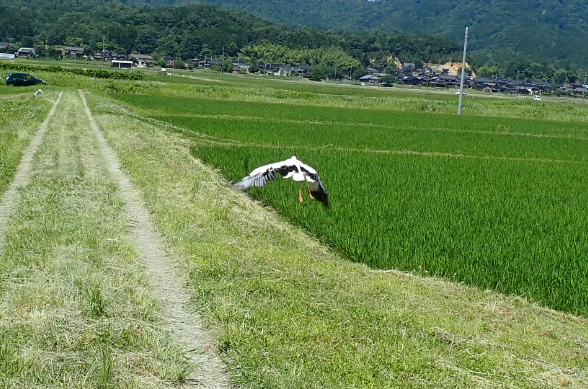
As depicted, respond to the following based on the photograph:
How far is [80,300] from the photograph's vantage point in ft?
16.6

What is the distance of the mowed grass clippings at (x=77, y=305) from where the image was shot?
13.0 feet

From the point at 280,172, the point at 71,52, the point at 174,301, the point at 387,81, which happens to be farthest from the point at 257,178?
the point at 71,52

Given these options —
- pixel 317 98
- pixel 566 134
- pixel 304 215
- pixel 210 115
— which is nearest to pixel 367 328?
pixel 304 215

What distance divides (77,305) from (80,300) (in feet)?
0.33

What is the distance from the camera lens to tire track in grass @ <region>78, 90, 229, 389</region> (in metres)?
4.12

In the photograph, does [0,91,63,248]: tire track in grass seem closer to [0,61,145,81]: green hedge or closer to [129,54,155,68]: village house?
[0,61,145,81]: green hedge

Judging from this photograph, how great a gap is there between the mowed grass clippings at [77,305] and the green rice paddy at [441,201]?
267 cm

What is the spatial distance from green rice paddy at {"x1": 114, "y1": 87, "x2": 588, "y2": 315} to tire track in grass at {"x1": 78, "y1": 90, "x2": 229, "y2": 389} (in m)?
2.08

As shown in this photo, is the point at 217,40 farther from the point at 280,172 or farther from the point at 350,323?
the point at 350,323

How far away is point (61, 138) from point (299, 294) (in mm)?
11591

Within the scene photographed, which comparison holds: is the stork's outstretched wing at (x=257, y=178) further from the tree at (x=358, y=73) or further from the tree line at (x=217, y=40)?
the tree at (x=358, y=73)

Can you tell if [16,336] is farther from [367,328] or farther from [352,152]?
[352,152]

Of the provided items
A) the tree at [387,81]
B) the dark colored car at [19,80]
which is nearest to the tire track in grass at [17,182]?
the dark colored car at [19,80]

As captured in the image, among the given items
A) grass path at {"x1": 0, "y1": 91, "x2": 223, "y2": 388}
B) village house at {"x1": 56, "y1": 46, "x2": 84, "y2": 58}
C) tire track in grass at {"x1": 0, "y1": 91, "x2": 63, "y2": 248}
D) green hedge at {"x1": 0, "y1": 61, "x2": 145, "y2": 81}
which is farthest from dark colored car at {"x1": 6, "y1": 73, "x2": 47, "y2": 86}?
village house at {"x1": 56, "y1": 46, "x2": 84, "y2": 58}
